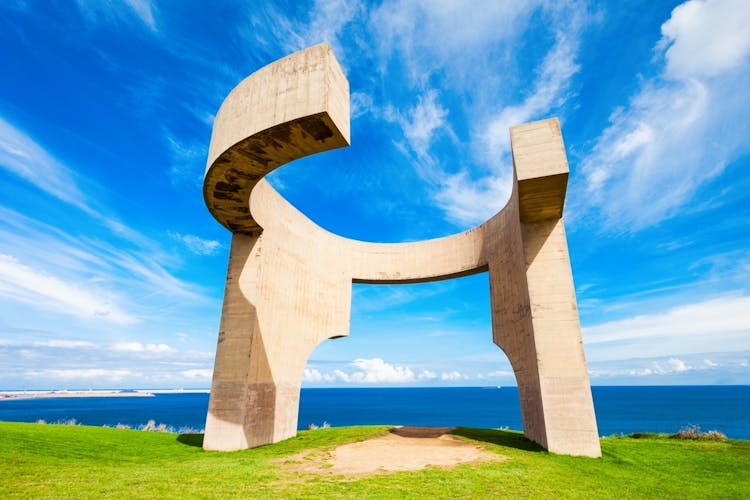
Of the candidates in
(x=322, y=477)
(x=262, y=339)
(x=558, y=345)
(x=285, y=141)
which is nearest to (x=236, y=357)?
(x=262, y=339)

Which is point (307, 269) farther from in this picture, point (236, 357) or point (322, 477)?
point (322, 477)

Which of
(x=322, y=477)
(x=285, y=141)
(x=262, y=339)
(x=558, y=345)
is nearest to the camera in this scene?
(x=322, y=477)

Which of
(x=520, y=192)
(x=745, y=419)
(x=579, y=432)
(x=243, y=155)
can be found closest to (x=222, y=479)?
(x=243, y=155)

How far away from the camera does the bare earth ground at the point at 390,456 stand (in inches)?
328

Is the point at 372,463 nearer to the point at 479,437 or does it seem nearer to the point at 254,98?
the point at 479,437

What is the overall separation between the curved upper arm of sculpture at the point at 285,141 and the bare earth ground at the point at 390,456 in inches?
266

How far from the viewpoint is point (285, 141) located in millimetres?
8211

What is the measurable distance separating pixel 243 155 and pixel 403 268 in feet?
31.7

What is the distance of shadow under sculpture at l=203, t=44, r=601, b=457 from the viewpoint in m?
8.10

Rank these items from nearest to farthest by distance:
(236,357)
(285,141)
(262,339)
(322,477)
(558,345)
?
(322,477), (285,141), (558,345), (236,357), (262,339)

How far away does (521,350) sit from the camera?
1198cm

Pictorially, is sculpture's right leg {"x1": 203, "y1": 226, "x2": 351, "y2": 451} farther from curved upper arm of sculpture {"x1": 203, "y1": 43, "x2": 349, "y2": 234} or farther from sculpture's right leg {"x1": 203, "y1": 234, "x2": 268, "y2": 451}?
curved upper arm of sculpture {"x1": 203, "y1": 43, "x2": 349, "y2": 234}

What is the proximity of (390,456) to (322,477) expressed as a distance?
2.46m

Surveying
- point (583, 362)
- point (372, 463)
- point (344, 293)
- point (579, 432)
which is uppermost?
point (344, 293)
